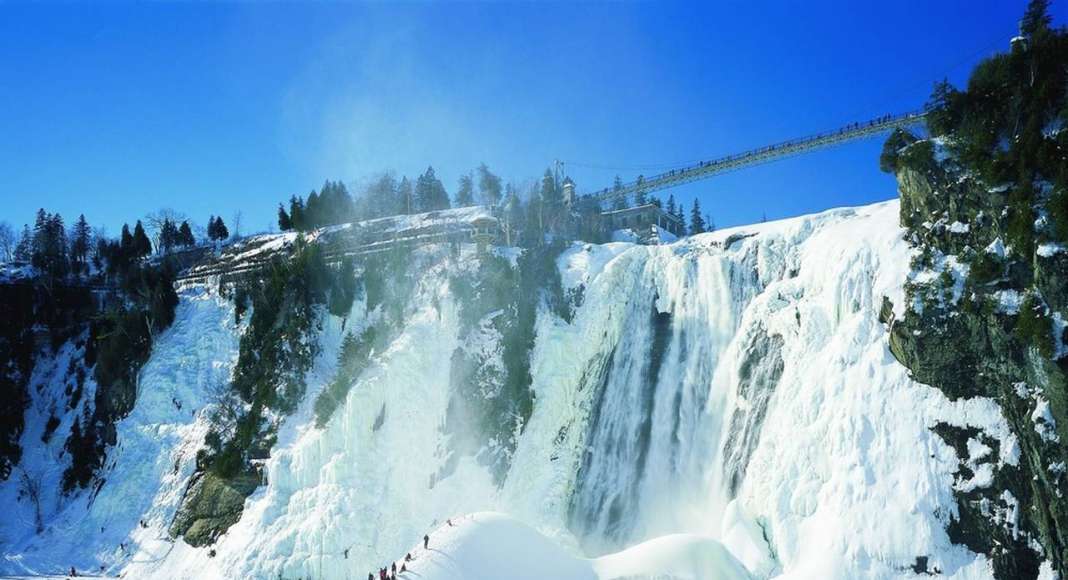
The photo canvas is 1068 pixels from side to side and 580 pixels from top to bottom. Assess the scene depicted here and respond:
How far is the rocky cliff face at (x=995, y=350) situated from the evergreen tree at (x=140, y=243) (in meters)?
72.9

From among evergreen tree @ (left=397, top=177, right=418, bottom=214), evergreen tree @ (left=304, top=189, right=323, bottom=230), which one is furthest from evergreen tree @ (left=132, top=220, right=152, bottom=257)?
evergreen tree @ (left=397, top=177, right=418, bottom=214)

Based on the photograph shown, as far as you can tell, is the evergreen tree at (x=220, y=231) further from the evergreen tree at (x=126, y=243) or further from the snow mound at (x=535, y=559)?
the snow mound at (x=535, y=559)

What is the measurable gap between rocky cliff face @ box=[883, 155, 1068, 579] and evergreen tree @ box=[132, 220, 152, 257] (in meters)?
72.9

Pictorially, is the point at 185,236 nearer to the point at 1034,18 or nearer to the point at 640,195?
the point at 640,195

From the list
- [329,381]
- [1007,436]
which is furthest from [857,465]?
[329,381]

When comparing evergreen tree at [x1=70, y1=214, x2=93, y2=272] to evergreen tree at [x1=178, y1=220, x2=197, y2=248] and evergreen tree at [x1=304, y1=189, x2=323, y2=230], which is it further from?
evergreen tree at [x1=304, y1=189, x2=323, y2=230]

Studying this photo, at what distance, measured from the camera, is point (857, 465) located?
78.5 feet

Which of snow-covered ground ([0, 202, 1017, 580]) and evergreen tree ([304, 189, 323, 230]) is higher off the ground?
evergreen tree ([304, 189, 323, 230])

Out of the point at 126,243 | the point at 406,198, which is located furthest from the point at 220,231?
the point at 406,198

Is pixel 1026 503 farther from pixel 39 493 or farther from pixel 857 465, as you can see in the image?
pixel 39 493

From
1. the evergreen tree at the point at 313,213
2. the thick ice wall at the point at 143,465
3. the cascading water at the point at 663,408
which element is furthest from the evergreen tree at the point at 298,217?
the cascading water at the point at 663,408

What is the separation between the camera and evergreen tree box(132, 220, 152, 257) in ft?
233

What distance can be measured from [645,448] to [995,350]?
15336 mm

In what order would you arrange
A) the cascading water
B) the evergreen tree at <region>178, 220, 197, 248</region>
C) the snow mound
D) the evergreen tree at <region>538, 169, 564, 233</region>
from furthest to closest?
the evergreen tree at <region>178, 220, 197, 248</region> < the evergreen tree at <region>538, 169, 564, 233</region> < the cascading water < the snow mound
